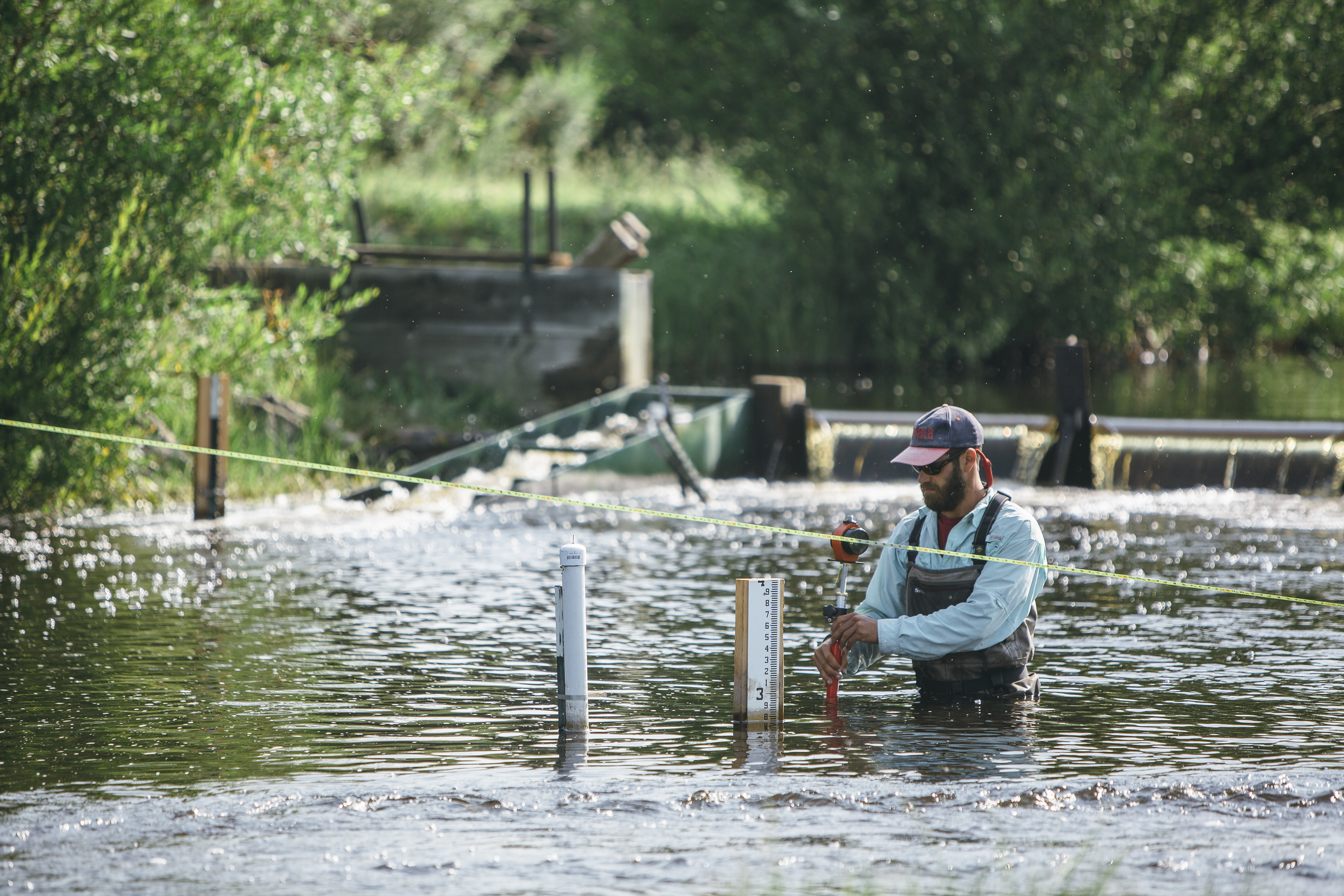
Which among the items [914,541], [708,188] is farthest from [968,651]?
[708,188]

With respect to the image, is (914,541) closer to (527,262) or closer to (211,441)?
(211,441)

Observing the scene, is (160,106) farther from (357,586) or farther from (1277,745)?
(1277,745)

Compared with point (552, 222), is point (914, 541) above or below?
below

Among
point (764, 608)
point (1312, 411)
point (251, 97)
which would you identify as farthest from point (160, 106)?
point (1312, 411)

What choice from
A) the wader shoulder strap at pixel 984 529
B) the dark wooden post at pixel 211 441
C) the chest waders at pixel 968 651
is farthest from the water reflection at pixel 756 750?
the dark wooden post at pixel 211 441

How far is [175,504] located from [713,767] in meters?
9.21

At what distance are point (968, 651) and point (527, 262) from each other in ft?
44.8

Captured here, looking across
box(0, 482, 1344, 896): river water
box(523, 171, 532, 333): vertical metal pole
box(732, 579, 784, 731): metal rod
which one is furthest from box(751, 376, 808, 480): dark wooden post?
box(732, 579, 784, 731): metal rod

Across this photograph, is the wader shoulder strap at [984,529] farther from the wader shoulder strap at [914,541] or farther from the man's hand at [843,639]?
the man's hand at [843,639]

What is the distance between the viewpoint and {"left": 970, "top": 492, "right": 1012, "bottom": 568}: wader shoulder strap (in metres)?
6.80

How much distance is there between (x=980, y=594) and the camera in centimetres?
675

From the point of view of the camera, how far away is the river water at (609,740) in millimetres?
5332

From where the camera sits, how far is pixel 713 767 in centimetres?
651

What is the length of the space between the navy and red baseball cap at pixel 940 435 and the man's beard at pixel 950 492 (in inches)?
3.8
